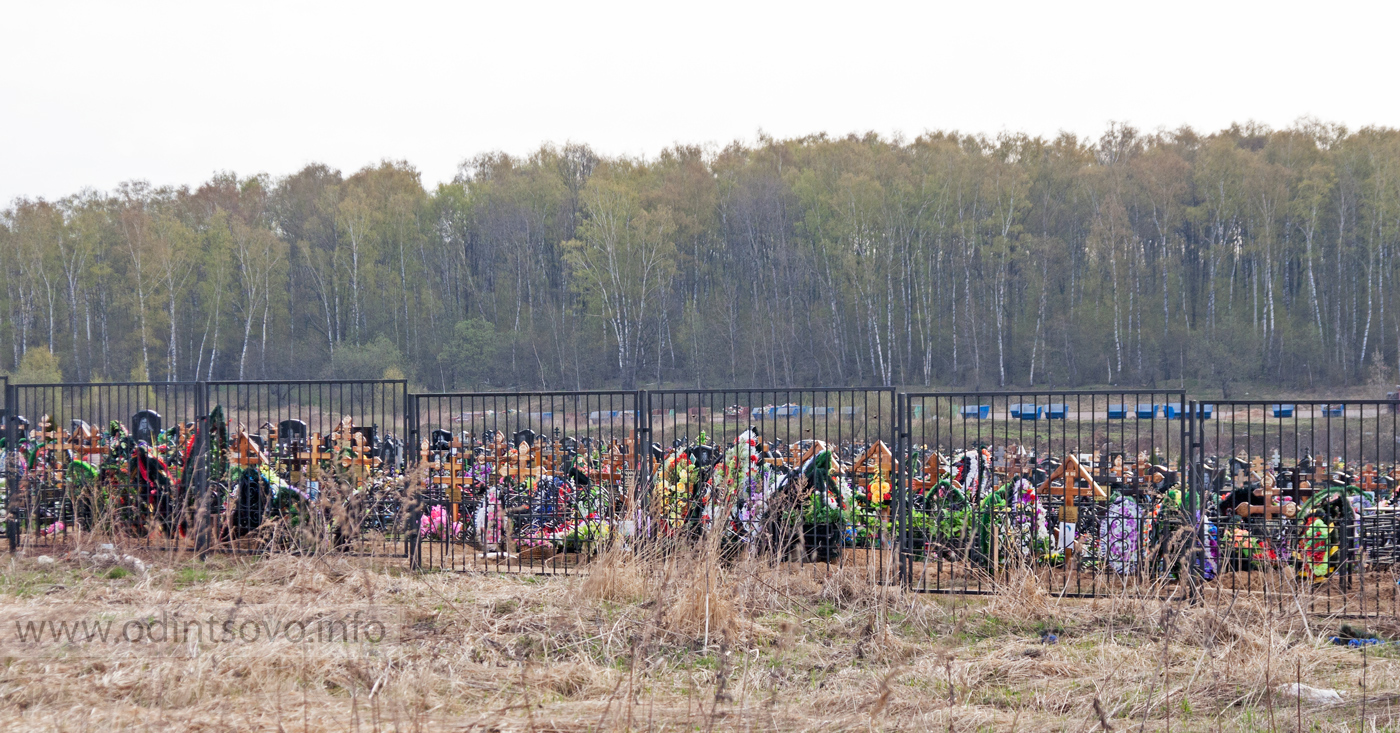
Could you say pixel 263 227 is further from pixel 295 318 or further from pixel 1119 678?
pixel 1119 678

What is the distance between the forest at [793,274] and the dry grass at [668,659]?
4373 cm

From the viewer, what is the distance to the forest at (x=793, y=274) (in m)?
50.7

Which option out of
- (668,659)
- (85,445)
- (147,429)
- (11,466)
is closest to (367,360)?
(147,429)

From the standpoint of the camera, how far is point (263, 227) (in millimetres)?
60719

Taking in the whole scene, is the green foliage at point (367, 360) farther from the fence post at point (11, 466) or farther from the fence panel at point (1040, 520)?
the fence panel at point (1040, 520)

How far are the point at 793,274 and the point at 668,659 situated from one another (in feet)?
165

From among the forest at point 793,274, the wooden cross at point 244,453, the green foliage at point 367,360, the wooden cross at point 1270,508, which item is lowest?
the wooden cross at point 1270,508

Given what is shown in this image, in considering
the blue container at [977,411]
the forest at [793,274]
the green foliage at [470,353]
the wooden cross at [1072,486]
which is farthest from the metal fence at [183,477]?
the green foliage at [470,353]

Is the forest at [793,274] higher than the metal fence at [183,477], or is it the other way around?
the forest at [793,274]

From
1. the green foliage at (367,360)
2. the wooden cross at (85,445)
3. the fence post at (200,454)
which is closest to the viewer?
the fence post at (200,454)

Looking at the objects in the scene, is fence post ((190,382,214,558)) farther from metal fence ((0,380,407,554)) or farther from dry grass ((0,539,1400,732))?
dry grass ((0,539,1400,732))

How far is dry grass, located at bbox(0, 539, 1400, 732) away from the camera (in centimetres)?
452

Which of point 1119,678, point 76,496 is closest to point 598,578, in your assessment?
point 1119,678

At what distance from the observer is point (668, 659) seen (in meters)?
5.88
